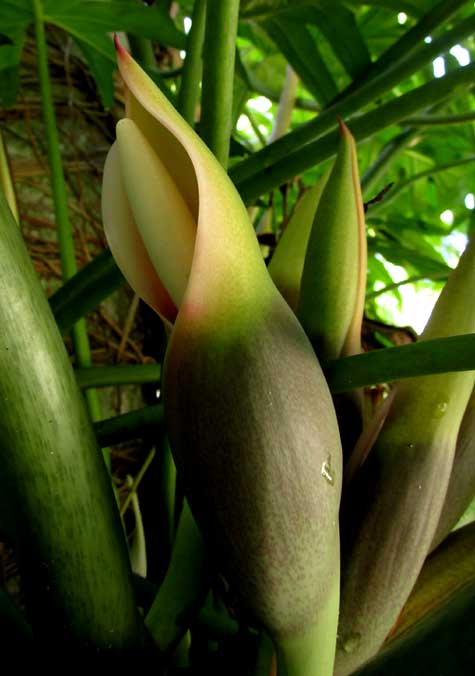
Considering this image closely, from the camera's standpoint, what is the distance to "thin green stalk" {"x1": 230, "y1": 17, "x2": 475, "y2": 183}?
15.2 inches

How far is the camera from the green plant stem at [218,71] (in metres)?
0.32

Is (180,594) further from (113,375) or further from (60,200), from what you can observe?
(60,200)

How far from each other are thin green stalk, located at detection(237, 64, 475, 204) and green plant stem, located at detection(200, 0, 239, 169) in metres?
0.04

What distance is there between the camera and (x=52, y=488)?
8.5 inches

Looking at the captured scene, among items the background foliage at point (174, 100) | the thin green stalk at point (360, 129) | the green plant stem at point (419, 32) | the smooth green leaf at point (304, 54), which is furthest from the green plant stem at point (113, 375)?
the smooth green leaf at point (304, 54)

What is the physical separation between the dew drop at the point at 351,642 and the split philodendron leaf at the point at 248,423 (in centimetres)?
4

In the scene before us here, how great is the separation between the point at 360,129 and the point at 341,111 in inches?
1.8

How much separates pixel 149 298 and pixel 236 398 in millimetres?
68

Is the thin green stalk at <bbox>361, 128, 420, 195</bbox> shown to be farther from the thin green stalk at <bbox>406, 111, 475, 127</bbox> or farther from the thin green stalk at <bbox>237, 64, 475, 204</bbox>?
the thin green stalk at <bbox>237, 64, 475, 204</bbox>

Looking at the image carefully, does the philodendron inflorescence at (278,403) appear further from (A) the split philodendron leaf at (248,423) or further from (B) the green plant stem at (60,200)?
(B) the green plant stem at (60,200)

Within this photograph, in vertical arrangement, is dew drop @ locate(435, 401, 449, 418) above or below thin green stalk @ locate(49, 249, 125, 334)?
below

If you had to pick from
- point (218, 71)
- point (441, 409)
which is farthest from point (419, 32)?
point (441, 409)

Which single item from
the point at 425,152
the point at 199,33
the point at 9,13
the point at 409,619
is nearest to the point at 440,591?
the point at 409,619

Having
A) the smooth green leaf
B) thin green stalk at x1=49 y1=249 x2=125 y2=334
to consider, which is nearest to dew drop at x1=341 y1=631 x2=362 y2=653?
thin green stalk at x1=49 y1=249 x2=125 y2=334
